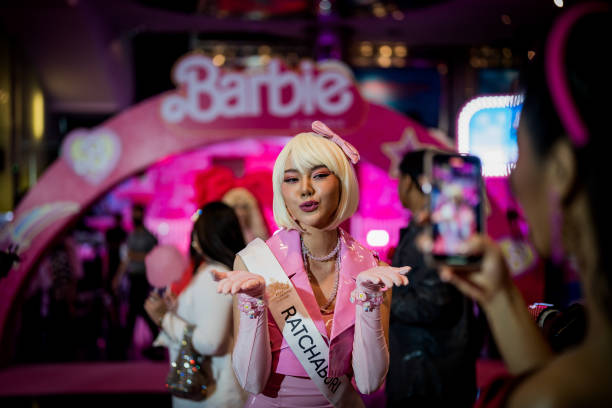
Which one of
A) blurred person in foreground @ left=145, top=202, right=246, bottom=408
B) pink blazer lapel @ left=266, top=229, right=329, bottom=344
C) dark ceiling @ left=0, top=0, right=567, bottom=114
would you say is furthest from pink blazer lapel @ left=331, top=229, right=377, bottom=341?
dark ceiling @ left=0, top=0, right=567, bottom=114

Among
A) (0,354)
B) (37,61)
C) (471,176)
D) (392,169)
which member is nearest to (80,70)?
(37,61)

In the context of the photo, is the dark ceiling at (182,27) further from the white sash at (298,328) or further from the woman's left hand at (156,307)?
the white sash at (298,328)

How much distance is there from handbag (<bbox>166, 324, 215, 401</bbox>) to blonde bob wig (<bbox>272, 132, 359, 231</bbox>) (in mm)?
959

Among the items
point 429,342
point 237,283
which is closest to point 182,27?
point 429,342

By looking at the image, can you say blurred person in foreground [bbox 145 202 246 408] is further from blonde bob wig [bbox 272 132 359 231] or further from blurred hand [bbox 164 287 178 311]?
blonde bob wig [bbox 272 132 359 231]

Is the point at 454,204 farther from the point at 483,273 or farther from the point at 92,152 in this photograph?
the point at 92,152

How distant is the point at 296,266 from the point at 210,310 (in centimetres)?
77

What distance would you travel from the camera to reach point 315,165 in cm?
188

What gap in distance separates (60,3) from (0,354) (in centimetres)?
616

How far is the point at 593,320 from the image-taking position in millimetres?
913

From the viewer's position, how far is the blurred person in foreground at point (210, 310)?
2481mm

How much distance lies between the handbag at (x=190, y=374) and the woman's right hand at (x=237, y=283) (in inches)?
44.2

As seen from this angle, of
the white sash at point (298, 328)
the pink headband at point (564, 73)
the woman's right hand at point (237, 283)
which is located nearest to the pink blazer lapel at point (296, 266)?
the white sash at point (298, 328)

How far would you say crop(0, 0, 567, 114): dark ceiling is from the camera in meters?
9.85
